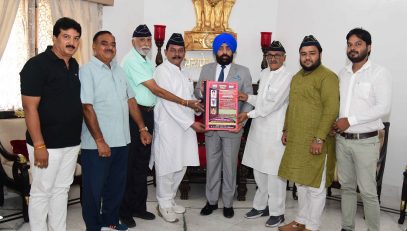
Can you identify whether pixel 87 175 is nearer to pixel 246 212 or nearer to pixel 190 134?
pixel 190 134

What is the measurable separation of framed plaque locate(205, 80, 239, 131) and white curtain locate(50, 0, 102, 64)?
2.08 m

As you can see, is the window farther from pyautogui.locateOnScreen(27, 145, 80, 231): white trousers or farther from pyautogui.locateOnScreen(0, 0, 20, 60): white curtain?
pyautogui.locateOnScreen(27, 145, 80, 231): white trousers

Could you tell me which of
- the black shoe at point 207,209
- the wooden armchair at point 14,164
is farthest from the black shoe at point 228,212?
the wooden armchair at point 14,164

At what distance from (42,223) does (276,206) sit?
6.60ft

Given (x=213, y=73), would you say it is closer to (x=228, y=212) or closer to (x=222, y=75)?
(x=222, y=75)

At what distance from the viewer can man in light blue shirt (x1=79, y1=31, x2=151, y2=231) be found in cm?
280

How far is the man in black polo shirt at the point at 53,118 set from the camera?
2449 millimetres

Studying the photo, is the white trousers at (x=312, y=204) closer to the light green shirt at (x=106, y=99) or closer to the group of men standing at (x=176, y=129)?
the group of men standing at (x=176, y=129)

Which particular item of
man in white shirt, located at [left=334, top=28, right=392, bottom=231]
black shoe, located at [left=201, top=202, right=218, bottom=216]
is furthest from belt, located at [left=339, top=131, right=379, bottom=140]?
black shoe, located at [left=201, top=202, right=218, bottom=216]

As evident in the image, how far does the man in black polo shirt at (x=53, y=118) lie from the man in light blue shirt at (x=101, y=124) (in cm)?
12

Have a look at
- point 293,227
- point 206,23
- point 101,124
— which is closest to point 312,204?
point 293,227

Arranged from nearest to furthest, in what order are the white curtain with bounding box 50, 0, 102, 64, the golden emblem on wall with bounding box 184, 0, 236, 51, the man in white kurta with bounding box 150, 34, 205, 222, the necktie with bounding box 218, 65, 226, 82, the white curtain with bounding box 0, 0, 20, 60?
the man in white kurta with bounding box 150, 34, 205, 222
the necktie with bounding box 218, 65, 226, 82
the white curtain with bounding box 0, 0, 20, 60
the white curtain with bounding box 50, 0, 102, 64
the golden emblem on wall with bounding box 184, 0, 236, 51

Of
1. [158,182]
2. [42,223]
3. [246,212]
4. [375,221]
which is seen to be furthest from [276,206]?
[42,223]

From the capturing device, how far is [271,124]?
3.51m
